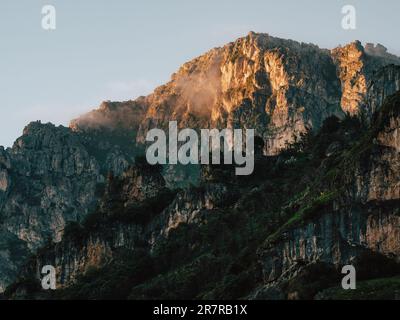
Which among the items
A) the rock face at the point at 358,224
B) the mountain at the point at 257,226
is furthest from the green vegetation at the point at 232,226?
the rock face at the point at 358,224

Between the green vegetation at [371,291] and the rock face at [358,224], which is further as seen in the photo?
the rock face at [358,224]

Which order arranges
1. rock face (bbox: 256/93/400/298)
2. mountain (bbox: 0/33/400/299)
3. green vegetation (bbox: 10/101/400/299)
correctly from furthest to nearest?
green vegetation (bbox: 10/101/400/299)
mountain (bbox: 0/33/400/299)
rock face (bbox: 256/93/400/298)

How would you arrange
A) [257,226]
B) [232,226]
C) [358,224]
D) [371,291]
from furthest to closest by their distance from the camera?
1. [232,226]
2. [257,226]
3. [358,224]
4. [371,291]

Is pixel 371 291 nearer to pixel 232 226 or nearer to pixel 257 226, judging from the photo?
pixel 257 226

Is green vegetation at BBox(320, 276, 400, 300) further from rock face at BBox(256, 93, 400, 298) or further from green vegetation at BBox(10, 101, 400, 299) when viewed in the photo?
rock face at BBox(256, 93, 400, 298)

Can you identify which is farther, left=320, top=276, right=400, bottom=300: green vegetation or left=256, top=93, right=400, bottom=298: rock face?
left=256, top=93, right=400, bottom=298: rock face

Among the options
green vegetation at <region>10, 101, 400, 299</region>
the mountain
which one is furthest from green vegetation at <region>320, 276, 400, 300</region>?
green vegetation at <region>10, 101, 400, 299</region>

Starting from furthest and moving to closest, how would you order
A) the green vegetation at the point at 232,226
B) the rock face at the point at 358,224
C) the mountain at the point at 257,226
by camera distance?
the green vegetation at the point at 232,226, the mountain at the point at 257,226, the rock face at the point at 358,224

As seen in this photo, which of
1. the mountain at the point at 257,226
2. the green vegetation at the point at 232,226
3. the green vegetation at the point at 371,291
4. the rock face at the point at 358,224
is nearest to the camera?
the green vegetation at the point at 371,291

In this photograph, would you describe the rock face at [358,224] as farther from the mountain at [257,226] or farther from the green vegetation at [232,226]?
the green vegetation at [232,226]

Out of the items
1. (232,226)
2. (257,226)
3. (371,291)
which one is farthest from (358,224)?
(232,226)
